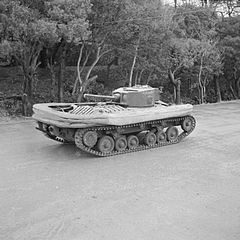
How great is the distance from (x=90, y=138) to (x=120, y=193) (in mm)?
2286

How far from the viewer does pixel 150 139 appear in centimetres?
882

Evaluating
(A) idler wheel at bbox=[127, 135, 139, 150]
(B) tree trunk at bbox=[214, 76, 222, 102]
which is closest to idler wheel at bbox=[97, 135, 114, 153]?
(A) idler wheel at bbox=[127, 135, 139, 150]

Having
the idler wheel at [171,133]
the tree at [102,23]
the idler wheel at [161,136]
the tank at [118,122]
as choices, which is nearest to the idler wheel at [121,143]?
the tank at [118,122]

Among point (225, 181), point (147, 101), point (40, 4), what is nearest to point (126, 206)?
point (225, 181)

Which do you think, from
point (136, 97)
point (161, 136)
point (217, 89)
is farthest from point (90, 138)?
point (217, 89)

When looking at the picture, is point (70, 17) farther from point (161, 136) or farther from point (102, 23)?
point (161, 136)

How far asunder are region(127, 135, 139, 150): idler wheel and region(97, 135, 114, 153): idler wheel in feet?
1.63

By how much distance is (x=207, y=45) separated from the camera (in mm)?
18375

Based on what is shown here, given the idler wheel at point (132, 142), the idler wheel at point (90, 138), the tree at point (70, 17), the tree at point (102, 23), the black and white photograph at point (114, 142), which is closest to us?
the black and white photograph at point (114, 142)

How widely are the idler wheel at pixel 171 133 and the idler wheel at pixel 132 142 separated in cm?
108

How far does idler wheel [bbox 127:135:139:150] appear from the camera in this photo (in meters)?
8.45

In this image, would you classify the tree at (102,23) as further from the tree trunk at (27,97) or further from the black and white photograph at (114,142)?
the tree trunk at (27,97)

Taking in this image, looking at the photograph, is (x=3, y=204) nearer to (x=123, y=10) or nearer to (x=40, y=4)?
(x=40, y=4)

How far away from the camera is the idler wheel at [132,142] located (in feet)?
27.7
